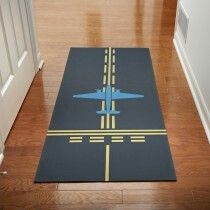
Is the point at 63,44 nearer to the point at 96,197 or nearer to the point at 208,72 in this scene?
the point at 208,72

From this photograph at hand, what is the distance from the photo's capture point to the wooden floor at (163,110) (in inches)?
77.0

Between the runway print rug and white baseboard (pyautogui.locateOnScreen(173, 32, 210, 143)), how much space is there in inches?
12.4

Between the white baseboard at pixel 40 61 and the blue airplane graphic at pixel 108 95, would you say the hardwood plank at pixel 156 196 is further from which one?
the white baseboard at pixel 40 61

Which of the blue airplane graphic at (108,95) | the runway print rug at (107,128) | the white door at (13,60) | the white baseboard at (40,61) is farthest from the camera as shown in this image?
the white baseboard at (40,61)

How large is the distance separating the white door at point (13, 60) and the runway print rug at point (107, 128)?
0.31 m

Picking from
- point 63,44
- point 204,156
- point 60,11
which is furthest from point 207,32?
point 60,11

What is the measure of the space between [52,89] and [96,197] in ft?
4.15

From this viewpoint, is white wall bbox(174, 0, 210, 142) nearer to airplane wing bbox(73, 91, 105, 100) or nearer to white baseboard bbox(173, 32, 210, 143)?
white baseboard bbox(173, 32, 210, 143)

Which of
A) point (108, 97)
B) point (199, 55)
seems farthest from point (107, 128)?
point (199, 55)

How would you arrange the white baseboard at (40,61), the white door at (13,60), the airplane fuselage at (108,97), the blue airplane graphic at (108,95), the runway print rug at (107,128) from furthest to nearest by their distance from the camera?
the white baseboard at (40,61), the blue airplane graphic at (108,95), the airplane fuselage at (108,97), the white door at (13,60), the runway print rug at (107,128)

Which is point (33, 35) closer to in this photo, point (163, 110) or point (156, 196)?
point (163, 110)

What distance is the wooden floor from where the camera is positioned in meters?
1.96

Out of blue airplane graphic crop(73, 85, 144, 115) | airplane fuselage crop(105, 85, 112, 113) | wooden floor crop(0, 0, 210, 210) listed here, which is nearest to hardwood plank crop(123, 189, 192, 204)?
wooden floor crop(0, 0, 210, 210)

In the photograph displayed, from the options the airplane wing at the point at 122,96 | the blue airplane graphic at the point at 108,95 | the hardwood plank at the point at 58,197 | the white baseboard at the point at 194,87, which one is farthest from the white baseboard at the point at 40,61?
the hardwood plank at the point at 58,197
